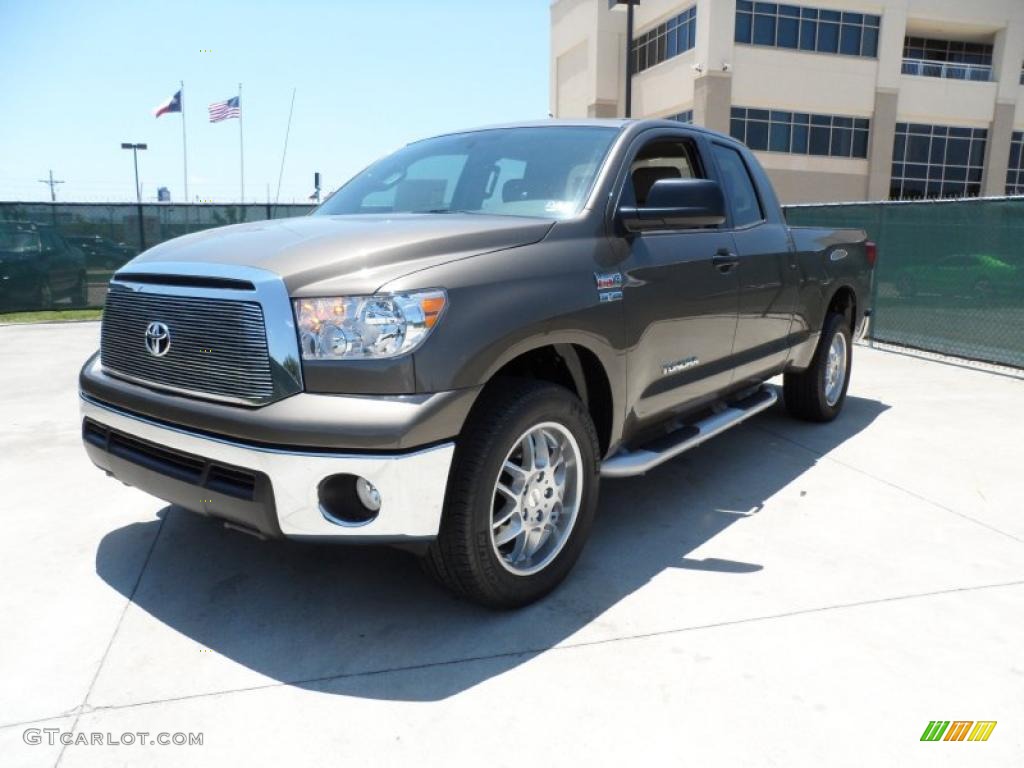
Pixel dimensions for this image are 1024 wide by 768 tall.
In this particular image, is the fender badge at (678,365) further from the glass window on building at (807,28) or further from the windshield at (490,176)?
the glass window on building at (807,28)

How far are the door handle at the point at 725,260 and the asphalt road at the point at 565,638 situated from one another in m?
1.23

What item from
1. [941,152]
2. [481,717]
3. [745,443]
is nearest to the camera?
[481,717]

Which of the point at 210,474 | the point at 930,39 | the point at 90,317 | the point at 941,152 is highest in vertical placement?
the point at 930,39

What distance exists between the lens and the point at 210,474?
2.74 metres

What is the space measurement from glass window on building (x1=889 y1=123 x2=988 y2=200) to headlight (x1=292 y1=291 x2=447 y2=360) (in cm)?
3647

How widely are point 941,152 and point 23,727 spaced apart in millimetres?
40184

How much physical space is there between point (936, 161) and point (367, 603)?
38824 millimetres

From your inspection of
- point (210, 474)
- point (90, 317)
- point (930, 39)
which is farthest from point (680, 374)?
point (930, 39)

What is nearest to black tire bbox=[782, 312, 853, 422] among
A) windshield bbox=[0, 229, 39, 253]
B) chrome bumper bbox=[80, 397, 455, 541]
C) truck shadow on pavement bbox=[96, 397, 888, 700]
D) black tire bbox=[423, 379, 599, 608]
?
truck shadow on pavement bbox=[96, 397, 888, 700]

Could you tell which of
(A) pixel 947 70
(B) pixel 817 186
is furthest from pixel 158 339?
(A) pixel 947 70

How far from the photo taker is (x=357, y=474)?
253cm

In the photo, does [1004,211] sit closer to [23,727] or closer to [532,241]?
[532,241]

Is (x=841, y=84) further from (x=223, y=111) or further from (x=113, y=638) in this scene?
(x=113, y=638)

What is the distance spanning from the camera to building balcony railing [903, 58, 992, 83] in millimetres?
33938
